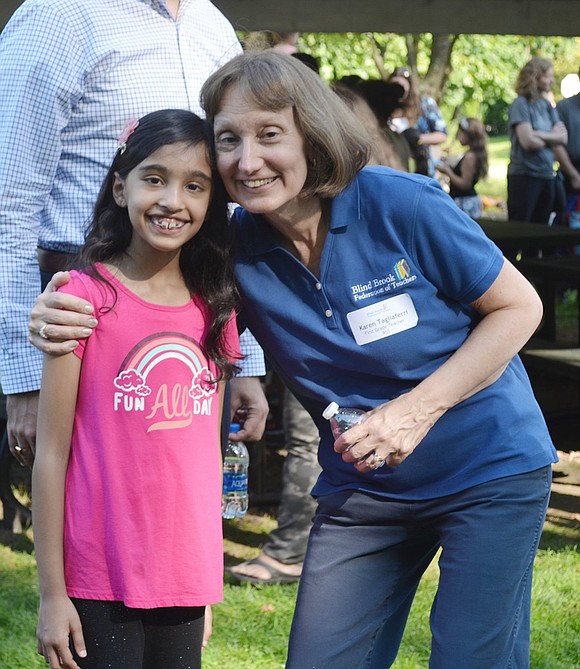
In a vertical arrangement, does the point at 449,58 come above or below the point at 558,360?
above

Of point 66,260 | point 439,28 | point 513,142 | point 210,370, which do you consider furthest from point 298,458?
point 513,142

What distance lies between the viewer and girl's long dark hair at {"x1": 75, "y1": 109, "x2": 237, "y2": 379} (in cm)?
237

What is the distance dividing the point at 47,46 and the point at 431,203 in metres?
1.09

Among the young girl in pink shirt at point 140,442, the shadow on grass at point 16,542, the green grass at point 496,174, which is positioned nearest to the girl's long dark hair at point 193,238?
the young girl in pink shirt at point 140,442

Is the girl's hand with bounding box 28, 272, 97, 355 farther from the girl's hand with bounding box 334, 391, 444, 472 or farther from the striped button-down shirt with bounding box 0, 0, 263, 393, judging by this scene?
the girl's hand with bounding box 334, 391, 444, 472

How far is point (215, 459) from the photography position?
2410 mm

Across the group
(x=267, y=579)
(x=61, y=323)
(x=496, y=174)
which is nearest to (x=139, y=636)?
(x=61, y=323)

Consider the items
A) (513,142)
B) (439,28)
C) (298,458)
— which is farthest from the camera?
(513,142)

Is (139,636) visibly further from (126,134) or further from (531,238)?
(531,238)

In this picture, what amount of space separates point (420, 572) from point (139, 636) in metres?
0.68

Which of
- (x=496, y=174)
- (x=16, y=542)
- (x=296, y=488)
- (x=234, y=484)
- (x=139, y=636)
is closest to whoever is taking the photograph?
(x=139, y=636)

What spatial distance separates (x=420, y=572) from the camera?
8.45ft

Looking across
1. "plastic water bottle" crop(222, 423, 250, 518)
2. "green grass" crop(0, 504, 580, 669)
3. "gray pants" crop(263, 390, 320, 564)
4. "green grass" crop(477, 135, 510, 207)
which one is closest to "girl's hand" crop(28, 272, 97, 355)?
"plastic water bottle" crop(222, 423, 250, 518)

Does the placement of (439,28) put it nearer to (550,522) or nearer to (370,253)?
(550,522)
